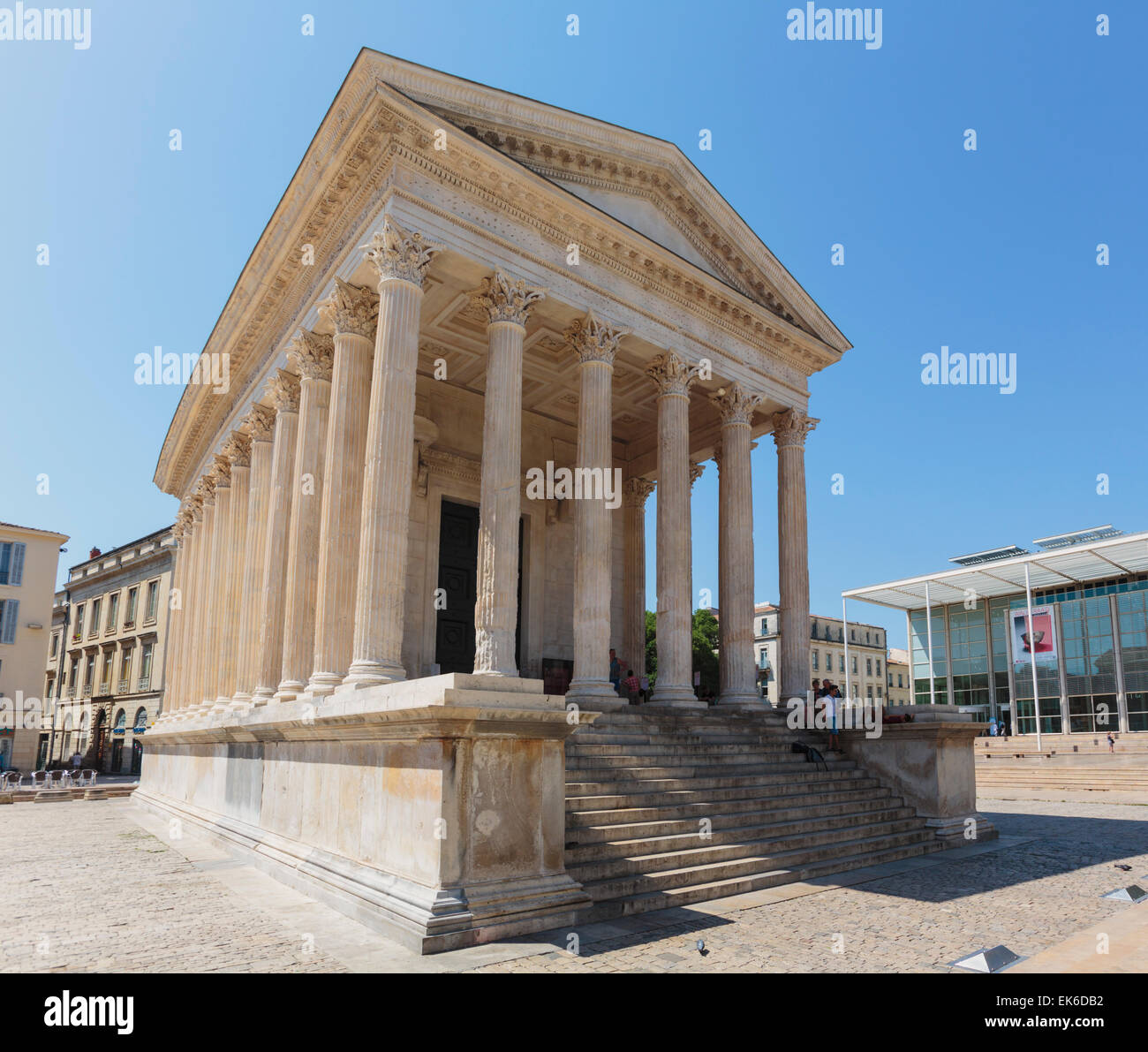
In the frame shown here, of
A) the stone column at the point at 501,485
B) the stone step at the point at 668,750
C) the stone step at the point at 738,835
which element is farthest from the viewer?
the stone column at the point at 501,485

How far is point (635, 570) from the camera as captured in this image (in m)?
22.8

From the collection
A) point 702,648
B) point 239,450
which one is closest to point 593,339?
point 239,450

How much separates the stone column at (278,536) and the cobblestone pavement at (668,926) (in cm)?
369

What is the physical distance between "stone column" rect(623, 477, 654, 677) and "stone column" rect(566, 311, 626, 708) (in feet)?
23.4

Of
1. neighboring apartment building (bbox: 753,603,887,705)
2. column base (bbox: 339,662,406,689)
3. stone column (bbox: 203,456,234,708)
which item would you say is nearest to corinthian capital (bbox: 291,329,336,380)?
column base (bbox: 339,662,406,689)

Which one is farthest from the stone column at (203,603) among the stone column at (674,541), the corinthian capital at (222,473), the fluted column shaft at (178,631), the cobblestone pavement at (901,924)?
the cobblestone pavement at (901,924)

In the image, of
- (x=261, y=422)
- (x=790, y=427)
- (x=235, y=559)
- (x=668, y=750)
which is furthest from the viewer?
(x=235, y=559)

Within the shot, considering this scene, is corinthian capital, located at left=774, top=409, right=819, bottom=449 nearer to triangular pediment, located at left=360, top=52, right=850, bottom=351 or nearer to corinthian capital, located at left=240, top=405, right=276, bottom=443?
triangular pediment, located at left=360, top=52, right=850, bottom=351

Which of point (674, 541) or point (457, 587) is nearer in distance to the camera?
point (674, 541)

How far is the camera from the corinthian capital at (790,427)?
1950 centimetres

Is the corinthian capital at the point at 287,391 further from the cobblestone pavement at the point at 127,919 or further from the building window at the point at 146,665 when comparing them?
the building window at the point at 146,665

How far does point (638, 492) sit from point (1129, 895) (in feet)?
51.2

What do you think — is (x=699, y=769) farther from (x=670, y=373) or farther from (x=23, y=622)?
(x=23, y=622)

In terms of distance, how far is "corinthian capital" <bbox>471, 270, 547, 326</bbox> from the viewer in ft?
45.9
